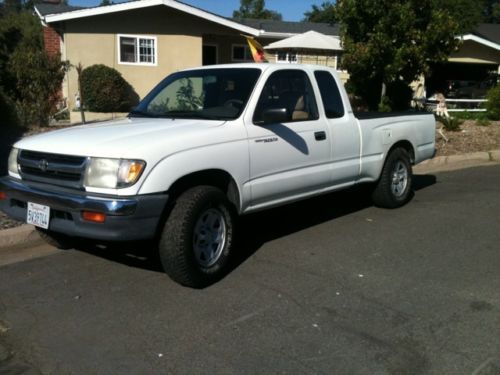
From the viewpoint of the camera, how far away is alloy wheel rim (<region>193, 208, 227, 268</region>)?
179 inches

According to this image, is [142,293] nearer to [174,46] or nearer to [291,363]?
[291,363]

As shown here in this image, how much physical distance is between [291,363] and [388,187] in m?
4.14

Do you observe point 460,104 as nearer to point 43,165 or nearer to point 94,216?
point 43,165

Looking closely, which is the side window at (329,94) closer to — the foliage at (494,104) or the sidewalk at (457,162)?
the sidewalk at (457,162)

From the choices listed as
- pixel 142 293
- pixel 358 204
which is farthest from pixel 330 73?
pixel 142 293

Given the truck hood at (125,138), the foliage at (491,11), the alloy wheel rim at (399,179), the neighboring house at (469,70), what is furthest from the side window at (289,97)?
the foliage at (491,11)

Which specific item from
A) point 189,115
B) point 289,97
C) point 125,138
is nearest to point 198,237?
point 125,138

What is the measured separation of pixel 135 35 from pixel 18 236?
14232mm

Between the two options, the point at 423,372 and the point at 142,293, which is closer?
the point at 423,372

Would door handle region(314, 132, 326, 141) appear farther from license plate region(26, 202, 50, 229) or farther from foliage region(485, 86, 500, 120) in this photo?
foliage region(485, 86, 500, 120)

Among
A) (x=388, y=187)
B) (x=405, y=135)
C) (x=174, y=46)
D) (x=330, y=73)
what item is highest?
(x=174, y=46)

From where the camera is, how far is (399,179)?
291 inches

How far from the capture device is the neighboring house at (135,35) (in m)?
17.8

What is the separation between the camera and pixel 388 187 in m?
7.12
